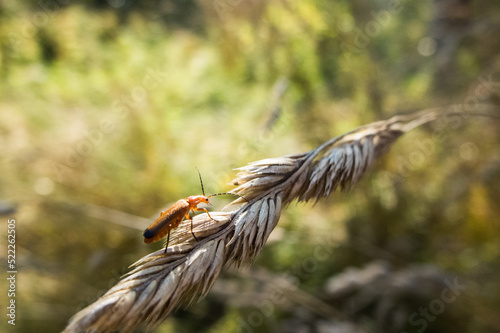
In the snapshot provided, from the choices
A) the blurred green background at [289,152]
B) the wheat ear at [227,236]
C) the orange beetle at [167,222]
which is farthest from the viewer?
the blurred green background at [289,152]

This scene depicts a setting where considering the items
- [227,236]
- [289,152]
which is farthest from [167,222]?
[289,152]

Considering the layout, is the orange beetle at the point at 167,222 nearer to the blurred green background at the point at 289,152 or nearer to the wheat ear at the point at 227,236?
the wheat ear at the point at 227,236

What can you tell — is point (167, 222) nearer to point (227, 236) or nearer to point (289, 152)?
point (227, 236)

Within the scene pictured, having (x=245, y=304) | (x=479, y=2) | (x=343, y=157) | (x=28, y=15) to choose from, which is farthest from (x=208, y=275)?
(x=28, y=15)

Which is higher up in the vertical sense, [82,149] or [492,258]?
[82,149]

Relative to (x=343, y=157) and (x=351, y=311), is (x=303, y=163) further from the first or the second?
(x=351, y=311)

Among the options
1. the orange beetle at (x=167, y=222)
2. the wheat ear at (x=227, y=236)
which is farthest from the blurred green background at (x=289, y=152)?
the orange beetle at (x=167, y=222)
